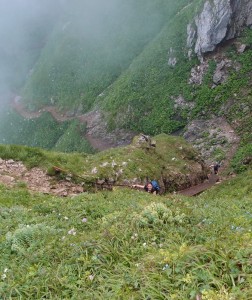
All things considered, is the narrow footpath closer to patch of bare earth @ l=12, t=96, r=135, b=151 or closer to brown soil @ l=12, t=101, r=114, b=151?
patch of bare earth @ l=12, t=96, r=135, b=151

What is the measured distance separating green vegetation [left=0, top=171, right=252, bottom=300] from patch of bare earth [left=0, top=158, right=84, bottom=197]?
861cm

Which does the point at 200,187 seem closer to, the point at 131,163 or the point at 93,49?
the point at 131,163

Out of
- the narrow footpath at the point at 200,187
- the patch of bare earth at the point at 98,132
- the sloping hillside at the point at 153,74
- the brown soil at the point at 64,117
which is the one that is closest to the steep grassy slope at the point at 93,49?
the sloping hillside at the point at 153,74

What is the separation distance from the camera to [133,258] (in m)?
6.07

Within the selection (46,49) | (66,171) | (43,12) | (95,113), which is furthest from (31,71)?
(66,171)

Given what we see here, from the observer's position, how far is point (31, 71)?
126375 millimetres

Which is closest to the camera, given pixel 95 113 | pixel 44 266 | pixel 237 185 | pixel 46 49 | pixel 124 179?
pixel 44 266

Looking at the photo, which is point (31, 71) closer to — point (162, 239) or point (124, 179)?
point (124, 179)

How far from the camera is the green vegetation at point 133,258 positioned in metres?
4.94

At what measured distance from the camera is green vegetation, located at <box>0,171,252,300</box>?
16.2ft

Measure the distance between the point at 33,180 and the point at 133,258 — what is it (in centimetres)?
1286

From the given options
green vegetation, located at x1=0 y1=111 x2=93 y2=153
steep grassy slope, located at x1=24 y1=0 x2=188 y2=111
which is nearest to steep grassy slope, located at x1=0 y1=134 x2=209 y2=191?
green vegetation, located at x1=0 y1=111 x2=93 y2=153

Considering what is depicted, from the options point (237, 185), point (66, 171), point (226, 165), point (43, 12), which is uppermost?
point (43, 12)

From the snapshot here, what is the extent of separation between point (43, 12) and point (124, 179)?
5214 inches
